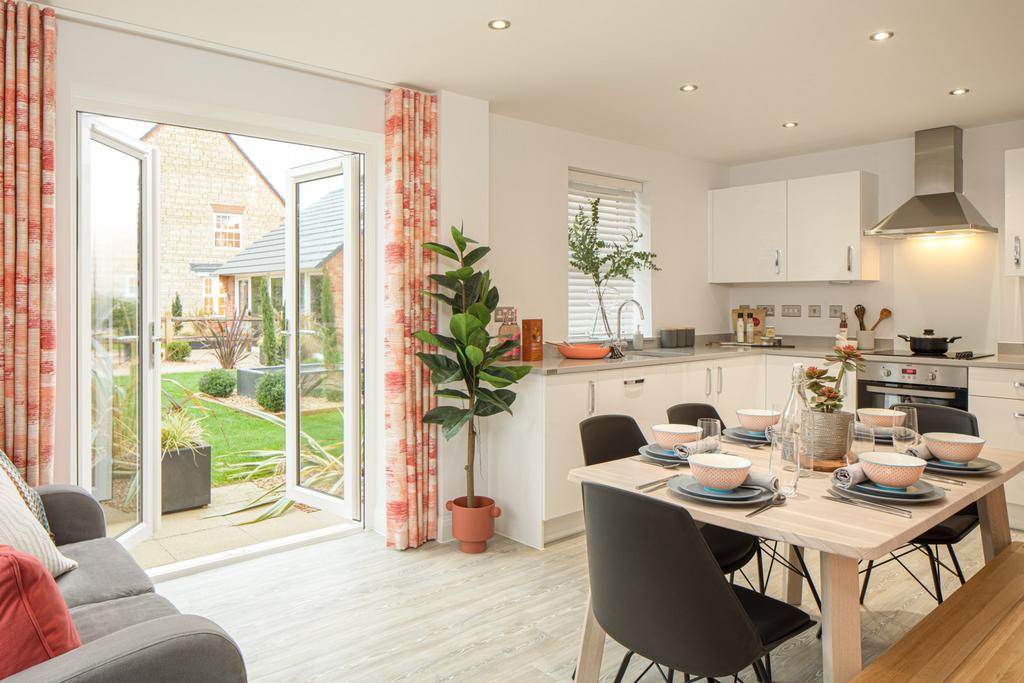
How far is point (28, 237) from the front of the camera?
261 centimetres

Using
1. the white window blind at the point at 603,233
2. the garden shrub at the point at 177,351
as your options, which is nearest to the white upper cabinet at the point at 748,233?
the white window blind at the point at 603,233

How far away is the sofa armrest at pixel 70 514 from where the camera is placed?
235 centimetres

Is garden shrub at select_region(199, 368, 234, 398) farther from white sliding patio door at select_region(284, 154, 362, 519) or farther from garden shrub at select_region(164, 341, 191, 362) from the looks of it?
white sliding patio door at select_region(284, 154, 362, 519)

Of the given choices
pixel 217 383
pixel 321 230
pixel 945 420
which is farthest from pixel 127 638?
pixel 217 383

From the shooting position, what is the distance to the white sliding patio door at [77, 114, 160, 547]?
3.36 m

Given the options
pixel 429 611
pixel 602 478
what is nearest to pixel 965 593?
pixel 602 478

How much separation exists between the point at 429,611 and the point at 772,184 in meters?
4.07

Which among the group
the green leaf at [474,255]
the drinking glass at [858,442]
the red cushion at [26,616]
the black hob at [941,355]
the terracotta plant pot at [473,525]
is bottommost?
the terracotta plant pot at [473,525]

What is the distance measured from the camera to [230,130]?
10.9 feet

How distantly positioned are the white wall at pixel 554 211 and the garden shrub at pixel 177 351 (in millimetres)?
5379

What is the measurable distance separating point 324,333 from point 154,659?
3.12 m

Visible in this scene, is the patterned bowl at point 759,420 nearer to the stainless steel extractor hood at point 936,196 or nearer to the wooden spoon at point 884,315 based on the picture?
the stainless steel extractor hood at point 936,196

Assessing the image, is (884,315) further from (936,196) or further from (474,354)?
(474,354)

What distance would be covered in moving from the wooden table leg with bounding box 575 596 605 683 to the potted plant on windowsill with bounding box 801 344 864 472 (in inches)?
33.7
